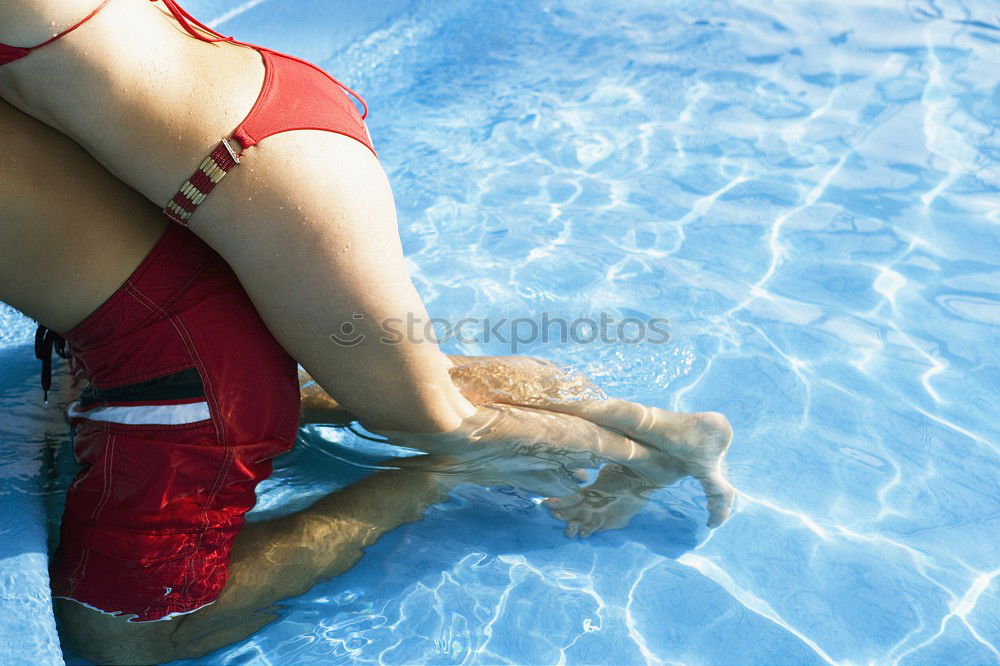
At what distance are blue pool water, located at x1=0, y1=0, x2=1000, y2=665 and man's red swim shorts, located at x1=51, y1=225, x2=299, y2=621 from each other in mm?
181

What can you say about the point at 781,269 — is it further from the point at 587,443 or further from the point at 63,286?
the point at 63,286

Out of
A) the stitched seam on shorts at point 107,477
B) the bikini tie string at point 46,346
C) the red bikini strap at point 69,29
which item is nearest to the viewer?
the red bikini strap at point 69,29

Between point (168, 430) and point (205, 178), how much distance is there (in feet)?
1.95

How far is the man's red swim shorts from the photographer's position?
1915mm

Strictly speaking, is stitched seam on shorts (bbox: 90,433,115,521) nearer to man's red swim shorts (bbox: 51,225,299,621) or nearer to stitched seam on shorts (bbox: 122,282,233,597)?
man's red swim shorts (bbox: 51,225,299,621)

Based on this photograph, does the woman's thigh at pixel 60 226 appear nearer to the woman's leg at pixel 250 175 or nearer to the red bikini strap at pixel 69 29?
the woman's leg at pixel 250 175

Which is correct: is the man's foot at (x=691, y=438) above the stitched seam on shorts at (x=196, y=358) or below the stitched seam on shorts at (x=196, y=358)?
below

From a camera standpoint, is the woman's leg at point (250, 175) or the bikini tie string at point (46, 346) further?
the bikini tie string at point (46, 346)

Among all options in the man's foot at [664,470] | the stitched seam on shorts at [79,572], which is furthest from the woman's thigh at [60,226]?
the man's foot at [664,470]

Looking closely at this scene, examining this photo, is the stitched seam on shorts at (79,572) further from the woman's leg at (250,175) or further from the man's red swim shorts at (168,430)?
the woman's leg at (250,175)

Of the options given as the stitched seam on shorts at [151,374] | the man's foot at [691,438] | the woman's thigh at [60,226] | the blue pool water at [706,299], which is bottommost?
the blue pool water at [706,299]

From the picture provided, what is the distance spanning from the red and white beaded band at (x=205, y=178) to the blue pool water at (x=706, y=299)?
35.9 inches

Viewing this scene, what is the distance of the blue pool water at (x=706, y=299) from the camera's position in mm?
2396

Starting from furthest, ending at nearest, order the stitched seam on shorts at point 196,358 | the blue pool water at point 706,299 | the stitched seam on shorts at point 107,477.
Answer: the blue pool water at point 706,299 < the stitched seam on shorts at point 107,477 < the stitched seam on shorts at point 196,358
